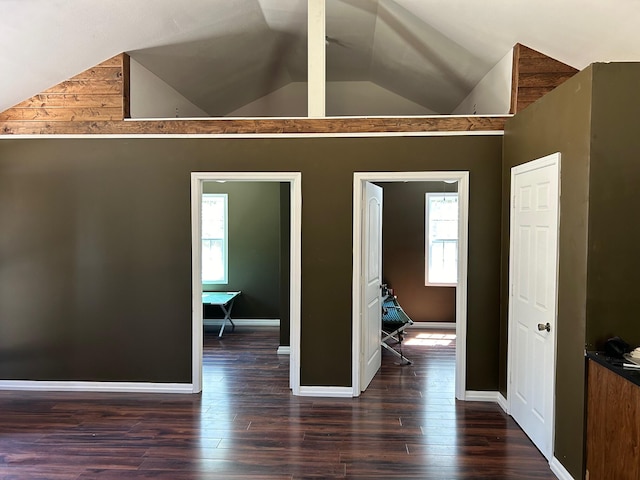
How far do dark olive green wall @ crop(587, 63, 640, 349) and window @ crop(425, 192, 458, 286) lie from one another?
439cm

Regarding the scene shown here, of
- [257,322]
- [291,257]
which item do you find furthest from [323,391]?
[257,322]

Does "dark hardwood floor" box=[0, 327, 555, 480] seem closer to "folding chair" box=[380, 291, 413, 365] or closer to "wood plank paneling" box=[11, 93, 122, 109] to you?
"folding chair" box=[380, 291, 413, 365]

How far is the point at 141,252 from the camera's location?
13.4 ft

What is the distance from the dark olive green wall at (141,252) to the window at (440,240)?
2994mm

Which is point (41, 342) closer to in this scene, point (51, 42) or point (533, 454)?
point (51, 42)

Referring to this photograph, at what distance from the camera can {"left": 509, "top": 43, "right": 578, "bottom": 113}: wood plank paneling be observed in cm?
372

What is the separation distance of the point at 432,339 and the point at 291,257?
120 inches

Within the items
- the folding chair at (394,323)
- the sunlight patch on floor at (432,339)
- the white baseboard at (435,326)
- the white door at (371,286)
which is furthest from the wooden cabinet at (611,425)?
the white baseboard at (435,326)

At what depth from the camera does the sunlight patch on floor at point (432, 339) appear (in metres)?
5.91

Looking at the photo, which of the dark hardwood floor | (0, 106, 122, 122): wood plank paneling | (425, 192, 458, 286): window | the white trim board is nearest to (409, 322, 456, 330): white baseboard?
(425, 192, 458, 286): window

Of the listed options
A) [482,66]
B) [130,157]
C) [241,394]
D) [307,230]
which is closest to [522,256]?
[307,230]

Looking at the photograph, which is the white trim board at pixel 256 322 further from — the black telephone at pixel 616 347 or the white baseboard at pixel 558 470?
the black telephone at pixel 616 347

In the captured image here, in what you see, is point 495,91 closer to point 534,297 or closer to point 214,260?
point 534,297

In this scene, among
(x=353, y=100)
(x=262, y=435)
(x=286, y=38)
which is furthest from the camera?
(x=353, y=100)
